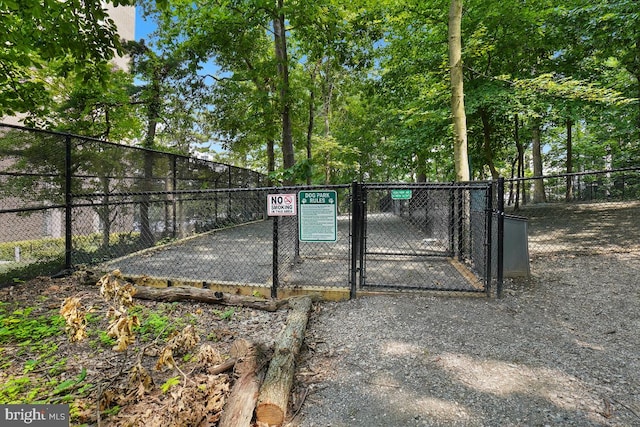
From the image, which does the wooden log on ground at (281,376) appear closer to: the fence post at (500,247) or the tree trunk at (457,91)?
the fence post at (500,247)

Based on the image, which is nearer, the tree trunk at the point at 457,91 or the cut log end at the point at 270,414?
the cut log end at the point at 270,414

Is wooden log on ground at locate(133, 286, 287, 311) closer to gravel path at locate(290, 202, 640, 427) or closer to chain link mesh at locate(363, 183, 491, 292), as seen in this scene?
gravel path at locate(290, 202, 640, 427)

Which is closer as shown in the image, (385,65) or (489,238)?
(489,238)

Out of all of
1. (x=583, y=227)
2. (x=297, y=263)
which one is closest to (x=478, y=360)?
(x=297, y=263)

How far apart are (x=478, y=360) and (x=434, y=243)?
17.4 ft

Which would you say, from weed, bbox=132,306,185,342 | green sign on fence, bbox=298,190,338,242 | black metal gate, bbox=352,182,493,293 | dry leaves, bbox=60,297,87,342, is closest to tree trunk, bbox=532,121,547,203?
black metal gate, bbox=352,182,493,293

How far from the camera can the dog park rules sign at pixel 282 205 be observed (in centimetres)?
402

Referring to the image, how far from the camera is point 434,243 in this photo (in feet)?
25.3

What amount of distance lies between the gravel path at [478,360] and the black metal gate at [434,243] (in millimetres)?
469

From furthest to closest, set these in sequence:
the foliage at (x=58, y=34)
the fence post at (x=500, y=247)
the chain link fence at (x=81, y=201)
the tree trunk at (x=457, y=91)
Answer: the tree trunk at (x=457, y=91), the chain link fence at (x=81, y=201), the fence post at (x=500, y=247), the foliage at (x=58, y=34)

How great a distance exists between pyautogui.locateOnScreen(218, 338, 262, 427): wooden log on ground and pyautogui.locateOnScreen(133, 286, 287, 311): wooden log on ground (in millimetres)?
1259

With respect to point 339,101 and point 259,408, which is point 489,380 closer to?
point 259,408

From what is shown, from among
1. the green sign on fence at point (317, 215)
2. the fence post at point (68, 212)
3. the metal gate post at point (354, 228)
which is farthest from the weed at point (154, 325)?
the fence post at point (68, 212)

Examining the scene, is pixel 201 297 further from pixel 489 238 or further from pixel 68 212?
pixel 489 238
